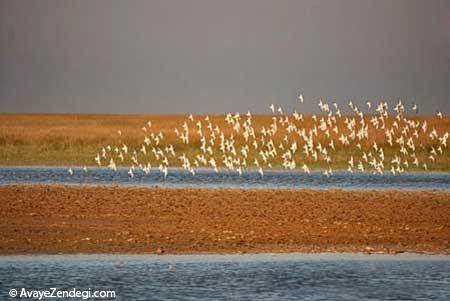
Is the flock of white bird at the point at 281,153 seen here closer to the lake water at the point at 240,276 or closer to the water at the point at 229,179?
the water at the point at 229,179

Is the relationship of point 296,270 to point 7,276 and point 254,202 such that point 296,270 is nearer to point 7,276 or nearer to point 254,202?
point 7,276

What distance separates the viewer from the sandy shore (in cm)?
2538

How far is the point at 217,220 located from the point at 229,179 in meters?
17.7

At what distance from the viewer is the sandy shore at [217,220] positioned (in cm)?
2538

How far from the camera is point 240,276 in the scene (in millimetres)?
21250

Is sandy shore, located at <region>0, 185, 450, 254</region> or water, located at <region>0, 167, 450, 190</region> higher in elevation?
water, located at <region>0, 167, 450, 190</region>

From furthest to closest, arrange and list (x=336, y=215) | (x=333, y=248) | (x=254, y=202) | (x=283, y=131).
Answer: (x=283, y=131), (x=254, y=202), (x=336, y=215), (x=333, y=248)

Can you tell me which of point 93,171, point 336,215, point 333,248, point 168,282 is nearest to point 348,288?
point 168,282

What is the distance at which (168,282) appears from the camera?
20.5m

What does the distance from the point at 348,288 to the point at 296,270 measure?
1.90 m

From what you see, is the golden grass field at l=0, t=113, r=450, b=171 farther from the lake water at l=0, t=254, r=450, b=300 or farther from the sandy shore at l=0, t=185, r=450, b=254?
the lake water at l=0, t=254, r=450, b=300

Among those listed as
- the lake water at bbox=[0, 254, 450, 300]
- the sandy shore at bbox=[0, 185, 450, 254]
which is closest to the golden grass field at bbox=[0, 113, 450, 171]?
the sandy shore at bbox=[0, 185, 450, 254]

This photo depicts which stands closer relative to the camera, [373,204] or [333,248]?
[333,248]

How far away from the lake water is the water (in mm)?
19183
